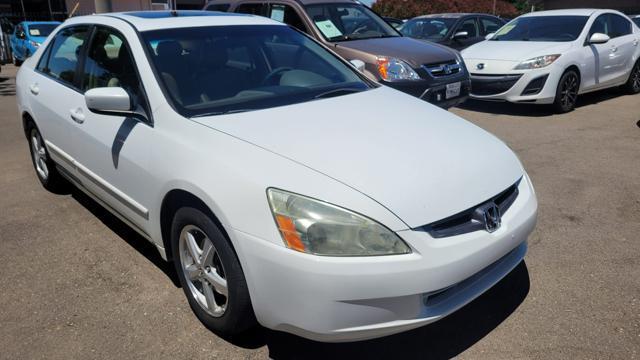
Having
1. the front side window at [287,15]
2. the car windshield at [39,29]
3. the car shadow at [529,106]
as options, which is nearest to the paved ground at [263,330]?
the car shadow at [529,106]

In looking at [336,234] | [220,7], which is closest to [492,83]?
[220,7]

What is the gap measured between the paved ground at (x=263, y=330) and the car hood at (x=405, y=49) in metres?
2.32

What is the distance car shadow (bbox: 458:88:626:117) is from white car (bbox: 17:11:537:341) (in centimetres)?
528

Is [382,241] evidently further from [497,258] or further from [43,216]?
[43,216]

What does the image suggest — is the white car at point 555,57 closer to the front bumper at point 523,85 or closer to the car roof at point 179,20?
the front bumper at point 523,85

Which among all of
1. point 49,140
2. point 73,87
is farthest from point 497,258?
point 49,140

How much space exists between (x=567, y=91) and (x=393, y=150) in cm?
644

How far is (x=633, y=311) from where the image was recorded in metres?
2.93

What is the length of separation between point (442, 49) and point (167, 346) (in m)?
5.62

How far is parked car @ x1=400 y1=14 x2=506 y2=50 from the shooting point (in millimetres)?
10031

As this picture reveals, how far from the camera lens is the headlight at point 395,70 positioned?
638 centimetres

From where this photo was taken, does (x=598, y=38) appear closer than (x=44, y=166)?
No

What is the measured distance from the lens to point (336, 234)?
218 centimetres

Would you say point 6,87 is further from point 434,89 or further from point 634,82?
point 634,82
